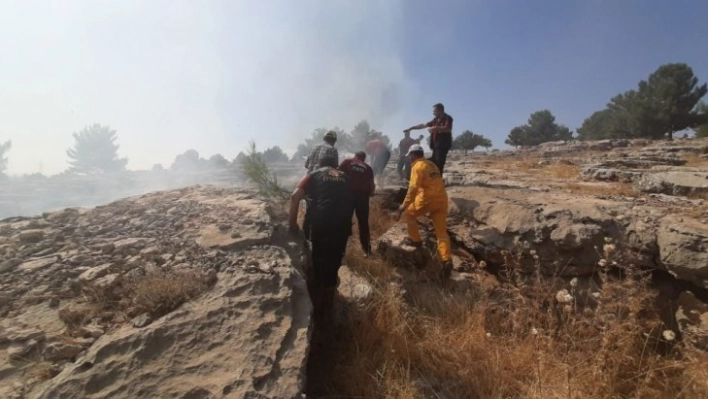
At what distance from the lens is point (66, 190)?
19.1 metres

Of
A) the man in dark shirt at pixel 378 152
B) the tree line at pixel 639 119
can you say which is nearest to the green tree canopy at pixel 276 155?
the tree line at pixel 639 119

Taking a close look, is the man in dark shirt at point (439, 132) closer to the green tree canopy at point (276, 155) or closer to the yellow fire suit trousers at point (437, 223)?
the yellow fire suit trousers at point (437, 223)

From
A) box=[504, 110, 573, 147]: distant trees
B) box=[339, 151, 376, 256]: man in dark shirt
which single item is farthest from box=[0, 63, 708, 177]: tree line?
Answer: box=[339, 151, 376, 256]: man in dark shirt

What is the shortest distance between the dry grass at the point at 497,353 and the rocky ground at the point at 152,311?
749 mm

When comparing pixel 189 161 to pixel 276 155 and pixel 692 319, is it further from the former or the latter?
pixel 692 319

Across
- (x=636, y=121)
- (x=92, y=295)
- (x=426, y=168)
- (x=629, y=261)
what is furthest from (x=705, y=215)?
(x=636, y=121)

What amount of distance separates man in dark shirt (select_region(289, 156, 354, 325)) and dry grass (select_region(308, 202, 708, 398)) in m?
0.35

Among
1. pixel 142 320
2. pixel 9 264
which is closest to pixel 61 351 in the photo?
pixel 142 320

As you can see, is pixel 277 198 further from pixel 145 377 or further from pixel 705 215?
pixel 705 215

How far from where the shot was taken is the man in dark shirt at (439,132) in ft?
17.5

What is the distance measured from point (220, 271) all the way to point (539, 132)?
40.0m

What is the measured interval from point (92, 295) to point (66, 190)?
73.3 ft

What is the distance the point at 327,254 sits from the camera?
316 cm

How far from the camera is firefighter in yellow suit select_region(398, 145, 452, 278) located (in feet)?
13.0
